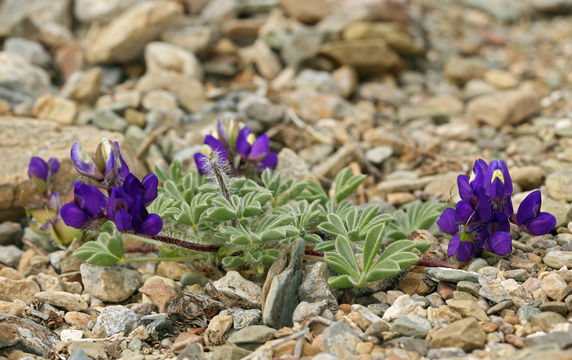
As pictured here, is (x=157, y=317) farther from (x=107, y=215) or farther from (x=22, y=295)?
(x=22, y=295)

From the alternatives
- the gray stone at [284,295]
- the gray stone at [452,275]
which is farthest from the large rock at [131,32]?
the gray stone at [452,275]

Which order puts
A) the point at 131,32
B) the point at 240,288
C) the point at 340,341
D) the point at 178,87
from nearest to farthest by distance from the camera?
1. the point at 340,341
2. the point at 240,288
3. the point at 178,87
4. the point at 131,32

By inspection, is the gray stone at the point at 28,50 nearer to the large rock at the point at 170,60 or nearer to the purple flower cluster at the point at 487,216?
the large rock at the point at 170,60

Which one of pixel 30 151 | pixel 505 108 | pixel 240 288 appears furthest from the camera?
pixel 505 108

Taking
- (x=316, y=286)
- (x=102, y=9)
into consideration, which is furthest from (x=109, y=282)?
(x=102, y=9)

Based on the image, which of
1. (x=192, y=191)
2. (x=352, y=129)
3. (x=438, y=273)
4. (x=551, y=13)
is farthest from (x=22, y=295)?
(x=551, y=13)

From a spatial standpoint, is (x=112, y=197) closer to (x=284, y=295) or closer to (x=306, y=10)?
(x=284, y=295)
